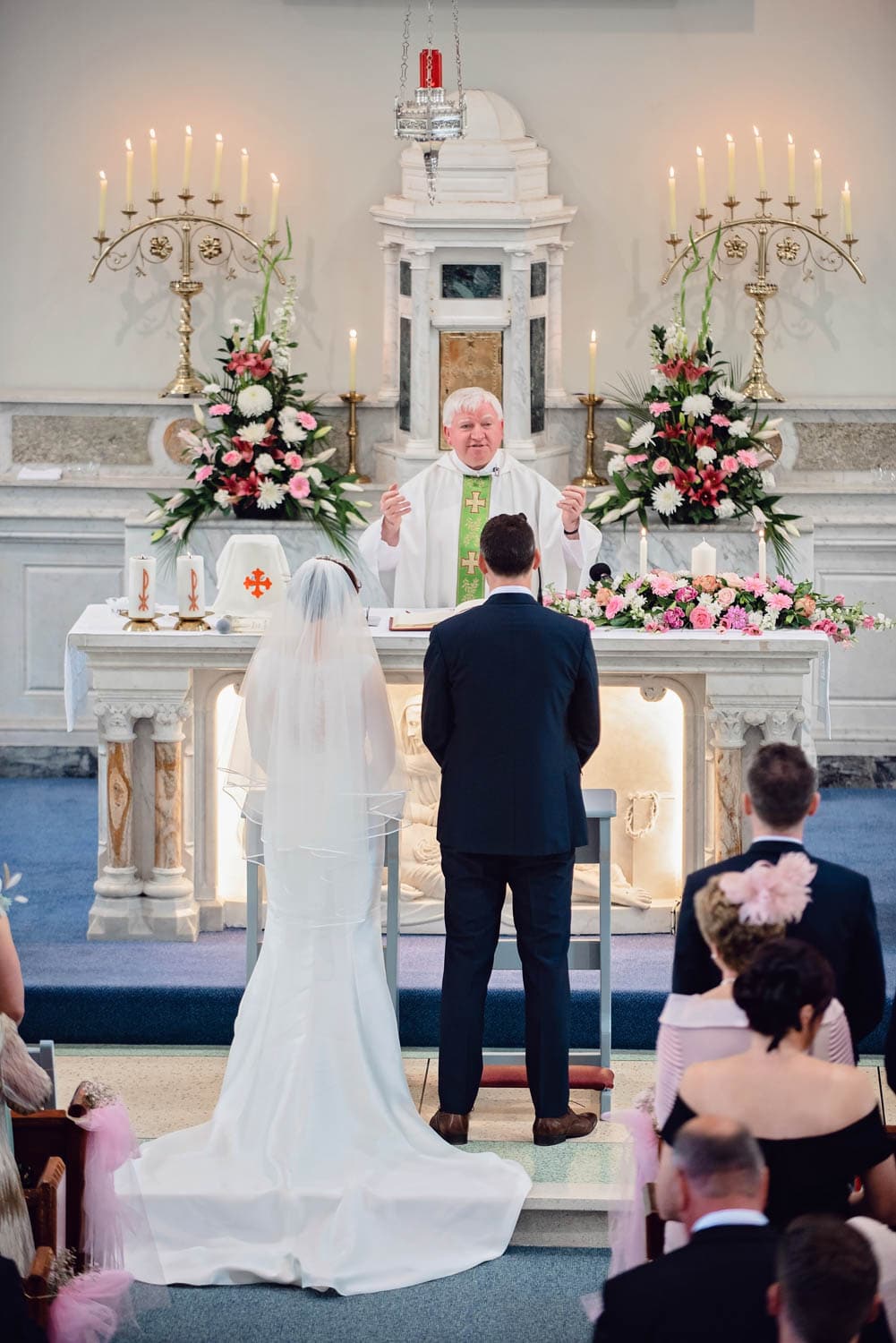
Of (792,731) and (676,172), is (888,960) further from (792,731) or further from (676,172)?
(676,172)

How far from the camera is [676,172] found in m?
9.45

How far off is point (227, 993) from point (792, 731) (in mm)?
2100

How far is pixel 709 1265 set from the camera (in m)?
2.82

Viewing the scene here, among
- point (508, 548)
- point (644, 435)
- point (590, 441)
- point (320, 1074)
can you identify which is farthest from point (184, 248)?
point (320, 1074)

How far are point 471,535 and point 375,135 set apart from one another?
10.2ft

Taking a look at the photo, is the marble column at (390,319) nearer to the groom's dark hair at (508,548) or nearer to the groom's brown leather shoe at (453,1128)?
the groom's dark hair at (508,548)

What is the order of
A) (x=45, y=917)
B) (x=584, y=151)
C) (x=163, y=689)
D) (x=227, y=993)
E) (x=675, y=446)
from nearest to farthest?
(x=227, y=993)
(x=163, y=689)
(x=45, y=917)
(x=675, y=446)
(x=584, y=151)

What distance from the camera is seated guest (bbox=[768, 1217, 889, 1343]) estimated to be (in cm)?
259

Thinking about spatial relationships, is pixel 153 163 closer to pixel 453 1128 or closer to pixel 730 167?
pixel 730 167

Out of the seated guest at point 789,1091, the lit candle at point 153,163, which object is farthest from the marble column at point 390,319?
the seated guest at point 789,1091

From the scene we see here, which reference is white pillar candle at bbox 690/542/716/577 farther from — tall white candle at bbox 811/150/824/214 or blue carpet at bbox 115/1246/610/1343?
tall white candle at bbox 811/150/824/214

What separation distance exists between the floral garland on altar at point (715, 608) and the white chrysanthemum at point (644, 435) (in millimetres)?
2302

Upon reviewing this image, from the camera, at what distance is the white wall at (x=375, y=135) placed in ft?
30.6

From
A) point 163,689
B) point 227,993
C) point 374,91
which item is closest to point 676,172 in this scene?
point 374,91
